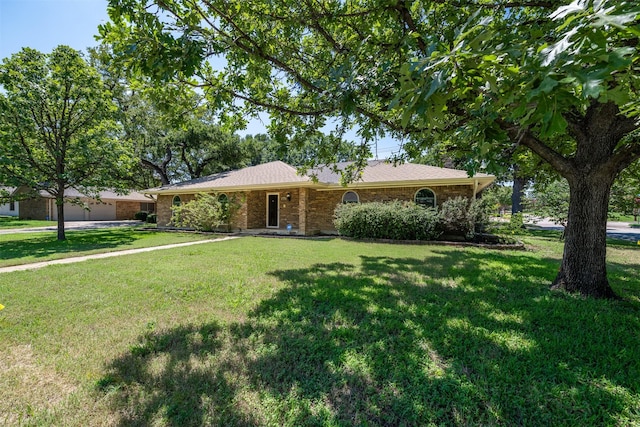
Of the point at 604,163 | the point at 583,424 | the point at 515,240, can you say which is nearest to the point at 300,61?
the point at 604,163

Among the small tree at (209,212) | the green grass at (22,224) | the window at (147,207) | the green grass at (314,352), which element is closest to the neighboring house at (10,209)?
the green grass at (22,224)

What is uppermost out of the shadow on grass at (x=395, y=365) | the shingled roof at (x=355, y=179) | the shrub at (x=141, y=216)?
the shingled roof at (x=355, y=179)

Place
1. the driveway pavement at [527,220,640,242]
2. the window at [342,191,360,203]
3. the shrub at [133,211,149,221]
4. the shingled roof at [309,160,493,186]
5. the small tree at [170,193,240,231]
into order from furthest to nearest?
the shrub at [133,211,149,221], the driveway pavement at [527,220,640,242], the small tree at [170,193,240,231], the window at [342,191,360,203], the shingled roof at [309,160,493,186]

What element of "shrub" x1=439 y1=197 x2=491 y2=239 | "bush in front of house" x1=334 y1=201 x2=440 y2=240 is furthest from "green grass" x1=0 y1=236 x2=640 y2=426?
"bush in front of house" x1=334 y1=201 x2=440 y2=240

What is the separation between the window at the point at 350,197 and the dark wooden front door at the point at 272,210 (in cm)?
411

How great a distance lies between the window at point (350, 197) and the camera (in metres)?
13.8

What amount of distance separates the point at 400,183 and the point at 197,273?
922 centimetres

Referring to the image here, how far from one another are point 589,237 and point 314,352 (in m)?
4.89

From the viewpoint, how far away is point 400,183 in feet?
40.9

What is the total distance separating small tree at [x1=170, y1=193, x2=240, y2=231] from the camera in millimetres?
14609

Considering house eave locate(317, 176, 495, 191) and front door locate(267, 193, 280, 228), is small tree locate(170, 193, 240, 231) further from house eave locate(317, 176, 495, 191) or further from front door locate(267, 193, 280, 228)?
house eave locate(317, 176, 495, 191)

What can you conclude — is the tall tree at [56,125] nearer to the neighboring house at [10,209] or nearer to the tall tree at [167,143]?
the tall tree at [167,143]

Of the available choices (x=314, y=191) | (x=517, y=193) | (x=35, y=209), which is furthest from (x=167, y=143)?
(x=517, y=193)

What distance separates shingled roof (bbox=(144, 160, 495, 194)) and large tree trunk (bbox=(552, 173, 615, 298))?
232 inches
